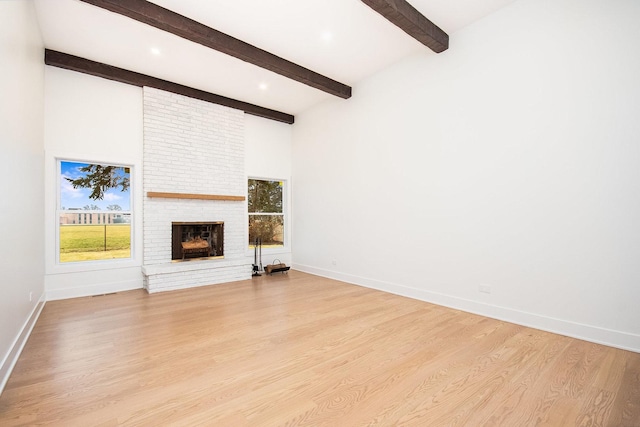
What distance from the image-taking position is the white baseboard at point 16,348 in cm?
206

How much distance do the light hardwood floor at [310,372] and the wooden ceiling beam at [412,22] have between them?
3.24 m

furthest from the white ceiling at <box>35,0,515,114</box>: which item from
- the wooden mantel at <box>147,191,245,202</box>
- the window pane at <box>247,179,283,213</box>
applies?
the window pane at <box>247,179,283,213</box>

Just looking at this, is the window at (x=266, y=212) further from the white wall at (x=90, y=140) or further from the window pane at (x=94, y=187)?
the window pane at (x=94, y=187)

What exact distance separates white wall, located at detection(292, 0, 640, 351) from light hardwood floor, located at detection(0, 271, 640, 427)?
0.48 m

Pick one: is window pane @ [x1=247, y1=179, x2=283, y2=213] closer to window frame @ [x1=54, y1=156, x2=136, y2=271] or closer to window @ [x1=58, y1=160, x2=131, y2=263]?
window frame @ [x1=54, y1=156, x2=136, y2=271]

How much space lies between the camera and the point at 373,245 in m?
4.91

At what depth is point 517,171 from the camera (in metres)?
3.28

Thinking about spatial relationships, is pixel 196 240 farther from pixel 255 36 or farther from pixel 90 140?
pixel 255 36

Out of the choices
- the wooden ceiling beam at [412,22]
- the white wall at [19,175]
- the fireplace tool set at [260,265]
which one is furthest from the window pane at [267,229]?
the wooden ceiling beam at [412,22]

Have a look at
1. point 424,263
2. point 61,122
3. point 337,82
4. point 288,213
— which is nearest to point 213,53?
point 337,82

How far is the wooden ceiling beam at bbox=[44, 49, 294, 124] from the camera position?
13.6 ft

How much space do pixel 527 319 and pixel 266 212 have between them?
4885 mm

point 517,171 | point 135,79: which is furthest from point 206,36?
point 517,171

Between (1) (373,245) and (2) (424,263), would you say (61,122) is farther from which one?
(2) (424,263)
